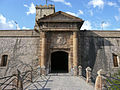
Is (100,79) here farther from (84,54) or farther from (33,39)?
(33,39)

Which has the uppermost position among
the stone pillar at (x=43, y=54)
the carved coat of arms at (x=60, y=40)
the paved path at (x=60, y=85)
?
the carved coat of arms at (x=60, y=40)

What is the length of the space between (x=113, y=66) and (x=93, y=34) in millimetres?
5097

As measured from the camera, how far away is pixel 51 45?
13391mm

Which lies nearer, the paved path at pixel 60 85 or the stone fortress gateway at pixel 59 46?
the paved path at pixel 60 85

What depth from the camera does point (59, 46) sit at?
43.7 feet

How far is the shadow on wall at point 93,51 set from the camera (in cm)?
1415

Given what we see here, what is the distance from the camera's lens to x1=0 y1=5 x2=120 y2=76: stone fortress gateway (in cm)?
1305

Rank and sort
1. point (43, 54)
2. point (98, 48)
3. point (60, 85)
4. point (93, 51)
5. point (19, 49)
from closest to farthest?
point (60, 85) → point (43, 54) → point (19, 49) → point (93, 51) → point (98, 48)

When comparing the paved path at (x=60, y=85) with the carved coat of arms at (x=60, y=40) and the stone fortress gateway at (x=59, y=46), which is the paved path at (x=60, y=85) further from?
the carved coat of arms at (x=60, y=40)

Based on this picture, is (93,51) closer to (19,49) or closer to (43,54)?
(43,54)

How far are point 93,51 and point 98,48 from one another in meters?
0.90

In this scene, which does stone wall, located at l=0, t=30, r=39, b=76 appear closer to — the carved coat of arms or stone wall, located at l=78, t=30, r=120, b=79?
the carved coat of arms

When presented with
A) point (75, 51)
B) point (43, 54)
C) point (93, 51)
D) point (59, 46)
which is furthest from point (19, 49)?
point (93, 51)

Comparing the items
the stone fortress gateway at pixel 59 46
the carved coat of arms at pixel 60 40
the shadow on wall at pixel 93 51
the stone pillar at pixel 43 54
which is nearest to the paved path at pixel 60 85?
the stone pillar at pixel 43 54
